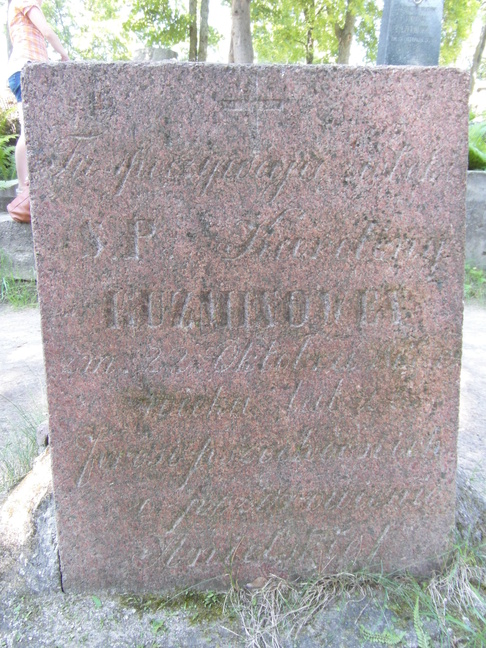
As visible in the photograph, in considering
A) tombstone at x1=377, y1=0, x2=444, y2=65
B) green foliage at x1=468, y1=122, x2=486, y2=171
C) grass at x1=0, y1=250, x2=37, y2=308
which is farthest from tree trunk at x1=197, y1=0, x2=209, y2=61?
grass at x1=0, y1=250, x2=37, y2=308

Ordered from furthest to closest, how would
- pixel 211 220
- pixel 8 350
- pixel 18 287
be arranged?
pixel 18 287
pixel 8 350
pixel 211 220

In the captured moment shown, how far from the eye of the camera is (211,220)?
5.26ft

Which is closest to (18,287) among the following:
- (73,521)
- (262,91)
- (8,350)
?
(8,350)

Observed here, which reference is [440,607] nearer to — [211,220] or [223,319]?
[223,319]

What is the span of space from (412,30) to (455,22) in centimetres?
877

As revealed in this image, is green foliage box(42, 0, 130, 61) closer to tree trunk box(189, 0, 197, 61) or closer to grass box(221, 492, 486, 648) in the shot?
tree trunk box(189, 0, 197, 61)

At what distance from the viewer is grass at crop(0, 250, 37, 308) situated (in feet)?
18.1

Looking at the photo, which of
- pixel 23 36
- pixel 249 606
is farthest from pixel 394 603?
pixel 23 36

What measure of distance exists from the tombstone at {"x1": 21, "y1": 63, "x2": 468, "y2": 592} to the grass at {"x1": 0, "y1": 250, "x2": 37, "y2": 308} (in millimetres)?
4281

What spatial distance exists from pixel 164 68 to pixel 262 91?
1.02 ft

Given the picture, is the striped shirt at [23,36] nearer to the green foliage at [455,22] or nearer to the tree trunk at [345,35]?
the tree trunk at [345,35]

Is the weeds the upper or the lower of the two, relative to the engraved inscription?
lower

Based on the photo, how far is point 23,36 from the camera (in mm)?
4594

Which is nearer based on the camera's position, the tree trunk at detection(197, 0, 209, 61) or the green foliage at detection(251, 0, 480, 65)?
the green foliage at detection(251, 0, 480, 65)
